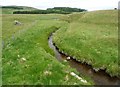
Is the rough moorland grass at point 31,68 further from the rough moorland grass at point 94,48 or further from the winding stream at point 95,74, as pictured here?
the rough moorland grass at point 94,48

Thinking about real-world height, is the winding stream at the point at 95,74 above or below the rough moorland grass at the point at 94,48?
below

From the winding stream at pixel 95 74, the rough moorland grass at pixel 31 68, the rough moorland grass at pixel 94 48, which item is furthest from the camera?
the rough moorland grass at pixel 94 48

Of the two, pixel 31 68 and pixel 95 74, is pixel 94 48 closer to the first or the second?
pixel 95 74

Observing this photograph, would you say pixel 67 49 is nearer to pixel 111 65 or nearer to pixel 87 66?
pixel 87 66

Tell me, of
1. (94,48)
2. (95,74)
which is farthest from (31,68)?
(94,48)

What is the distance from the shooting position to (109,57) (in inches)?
1395

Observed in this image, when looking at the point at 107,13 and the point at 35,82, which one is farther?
the point at 107,13

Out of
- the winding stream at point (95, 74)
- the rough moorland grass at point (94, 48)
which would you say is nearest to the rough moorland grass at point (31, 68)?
the winding stream at point (95, 74)

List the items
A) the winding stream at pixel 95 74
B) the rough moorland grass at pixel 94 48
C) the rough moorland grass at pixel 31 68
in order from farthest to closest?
the rough moorland grass at pixel 94 48
the winding stream at pixel 95 74
the rough moorland grass at pixel 31 68

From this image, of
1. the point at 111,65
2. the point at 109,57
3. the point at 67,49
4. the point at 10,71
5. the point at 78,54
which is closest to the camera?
the point at 10,71

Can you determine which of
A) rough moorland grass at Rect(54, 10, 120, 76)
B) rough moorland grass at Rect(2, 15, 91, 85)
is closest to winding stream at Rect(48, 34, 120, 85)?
rough moorland grass at Rect(54, 10, 120, 76)

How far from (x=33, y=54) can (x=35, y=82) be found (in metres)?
10.2

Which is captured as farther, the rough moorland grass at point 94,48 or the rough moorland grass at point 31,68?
the rough moorland grass at point 94,48

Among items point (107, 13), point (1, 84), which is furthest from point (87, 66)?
point (107, 13)
